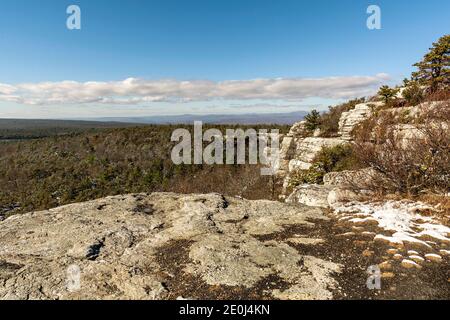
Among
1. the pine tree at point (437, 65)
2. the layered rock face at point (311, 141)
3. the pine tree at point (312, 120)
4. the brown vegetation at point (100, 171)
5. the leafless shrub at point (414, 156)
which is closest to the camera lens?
the leafless shrub at point (414, 156)

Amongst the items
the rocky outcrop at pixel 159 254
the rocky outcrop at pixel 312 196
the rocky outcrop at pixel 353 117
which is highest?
the rocky outcrop at pixel 353 117

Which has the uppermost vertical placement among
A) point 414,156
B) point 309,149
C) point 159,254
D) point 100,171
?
point 414,156

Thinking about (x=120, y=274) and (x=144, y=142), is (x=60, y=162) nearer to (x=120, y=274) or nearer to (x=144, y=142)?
(x=144, y=142)

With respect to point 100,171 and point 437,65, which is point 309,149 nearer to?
point 437,65

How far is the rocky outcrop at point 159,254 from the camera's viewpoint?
5.11 metres

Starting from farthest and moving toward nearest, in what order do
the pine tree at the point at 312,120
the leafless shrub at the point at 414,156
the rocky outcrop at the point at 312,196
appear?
the pine tree at the point at 312,120 → the rocky outcrop at the point at 312,196 → the leafless shrub at the point at 414,156

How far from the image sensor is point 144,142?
359ft

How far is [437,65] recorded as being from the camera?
20219 millimetres

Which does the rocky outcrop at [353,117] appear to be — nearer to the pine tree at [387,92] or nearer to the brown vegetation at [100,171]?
the pine tree at [387,92]

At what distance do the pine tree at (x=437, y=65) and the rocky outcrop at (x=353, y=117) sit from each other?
3.44m

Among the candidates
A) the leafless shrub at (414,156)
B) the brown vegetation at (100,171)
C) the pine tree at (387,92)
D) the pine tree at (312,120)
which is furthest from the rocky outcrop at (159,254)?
the brown vegetation at (100,171)

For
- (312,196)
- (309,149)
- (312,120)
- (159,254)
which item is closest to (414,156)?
(312,196)

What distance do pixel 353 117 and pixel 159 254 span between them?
2205cm

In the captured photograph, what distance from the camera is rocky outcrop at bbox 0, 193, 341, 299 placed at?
5.11 metres
